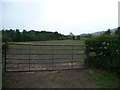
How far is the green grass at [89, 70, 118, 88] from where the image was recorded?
3075 millimetres

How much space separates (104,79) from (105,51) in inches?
45.8

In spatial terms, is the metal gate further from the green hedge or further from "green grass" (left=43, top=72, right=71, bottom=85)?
"green grass" (left=43, top=72, right=71, bottom=85)

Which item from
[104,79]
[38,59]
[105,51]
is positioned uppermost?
[105,51]

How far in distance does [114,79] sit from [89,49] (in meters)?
1.41

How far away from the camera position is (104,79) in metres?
3.39

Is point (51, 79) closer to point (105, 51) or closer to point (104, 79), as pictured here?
point (104, 79)

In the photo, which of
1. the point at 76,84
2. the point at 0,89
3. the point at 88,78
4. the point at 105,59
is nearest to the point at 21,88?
the point at 0,89

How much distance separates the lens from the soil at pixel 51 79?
298 cm


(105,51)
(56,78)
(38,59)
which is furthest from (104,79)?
(38,59)

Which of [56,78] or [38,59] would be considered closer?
[56,78]

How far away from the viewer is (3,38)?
3.33 metres

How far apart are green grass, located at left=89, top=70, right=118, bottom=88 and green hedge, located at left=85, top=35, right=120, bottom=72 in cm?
32

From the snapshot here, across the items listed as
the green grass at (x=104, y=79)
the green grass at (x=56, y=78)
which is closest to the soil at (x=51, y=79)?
the green grass at (x=56, y=78)

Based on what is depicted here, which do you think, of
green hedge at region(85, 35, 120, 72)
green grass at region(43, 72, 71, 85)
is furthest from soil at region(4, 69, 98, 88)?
green hedge at region(85, 35, 120, 72)
